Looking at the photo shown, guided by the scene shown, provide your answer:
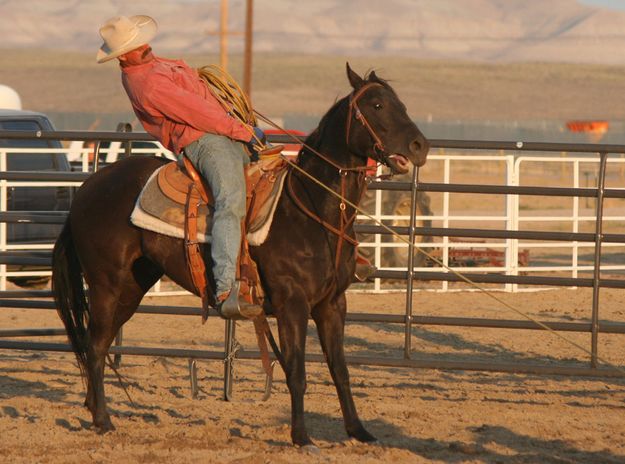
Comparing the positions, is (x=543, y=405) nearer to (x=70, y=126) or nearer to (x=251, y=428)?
(x=251, y=428)

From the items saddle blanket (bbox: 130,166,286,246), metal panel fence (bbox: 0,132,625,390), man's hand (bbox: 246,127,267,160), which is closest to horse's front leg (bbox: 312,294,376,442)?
saddle blanket (bbox: 130,166,286,246)

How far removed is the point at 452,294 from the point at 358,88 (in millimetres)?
7221

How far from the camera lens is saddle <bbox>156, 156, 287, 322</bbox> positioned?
5969mm

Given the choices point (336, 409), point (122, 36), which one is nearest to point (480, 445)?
point (336, 409)

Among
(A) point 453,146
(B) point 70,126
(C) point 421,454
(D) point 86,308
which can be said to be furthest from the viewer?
(B) point 70,126

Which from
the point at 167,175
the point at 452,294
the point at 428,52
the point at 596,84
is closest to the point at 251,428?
the point at 167,175

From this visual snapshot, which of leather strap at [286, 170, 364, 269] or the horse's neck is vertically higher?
the horse's neck

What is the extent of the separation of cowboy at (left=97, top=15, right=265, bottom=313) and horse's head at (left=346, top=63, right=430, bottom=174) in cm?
64

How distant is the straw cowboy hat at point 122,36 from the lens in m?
6.07

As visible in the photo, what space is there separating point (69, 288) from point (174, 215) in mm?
936

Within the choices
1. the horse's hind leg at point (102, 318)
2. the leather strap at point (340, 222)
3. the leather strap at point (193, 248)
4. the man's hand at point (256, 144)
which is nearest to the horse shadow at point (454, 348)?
the horse's hind leg at point (102, 318)

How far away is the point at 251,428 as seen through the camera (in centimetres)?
633

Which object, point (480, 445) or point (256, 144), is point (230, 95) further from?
point (480, 445)

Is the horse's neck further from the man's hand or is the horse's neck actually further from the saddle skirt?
the man's hand
